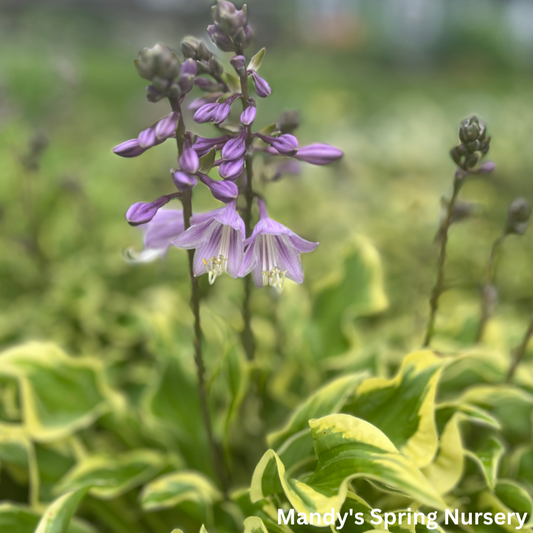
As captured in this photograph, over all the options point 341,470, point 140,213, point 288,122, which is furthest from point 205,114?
point 341,470

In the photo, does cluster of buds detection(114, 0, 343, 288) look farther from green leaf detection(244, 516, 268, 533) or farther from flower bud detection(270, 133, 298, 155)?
green leaf detection(244, 516, 268, 533)

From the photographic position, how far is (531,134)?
217 inches

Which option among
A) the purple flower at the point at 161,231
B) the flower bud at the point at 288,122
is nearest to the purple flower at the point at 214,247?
the purple flower at the point at 161,231

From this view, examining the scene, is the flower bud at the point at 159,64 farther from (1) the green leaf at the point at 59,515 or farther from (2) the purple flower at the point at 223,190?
(1) the green leaf at the point at 59,515

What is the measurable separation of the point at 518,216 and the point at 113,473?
72.7 inches

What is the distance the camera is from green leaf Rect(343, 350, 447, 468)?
63.3 inches

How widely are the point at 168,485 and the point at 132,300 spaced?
1748mm

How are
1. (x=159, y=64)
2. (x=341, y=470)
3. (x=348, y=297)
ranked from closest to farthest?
(x=159, y=64) < (x=341, y=470) < (x=348, y=297)

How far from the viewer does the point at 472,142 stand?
1481 mm

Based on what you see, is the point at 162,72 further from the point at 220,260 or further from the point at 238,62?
the point at 220,260

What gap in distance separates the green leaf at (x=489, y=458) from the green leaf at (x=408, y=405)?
21 cm

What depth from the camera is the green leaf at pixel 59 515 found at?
1568mm

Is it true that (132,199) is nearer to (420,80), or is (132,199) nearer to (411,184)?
(411,184)

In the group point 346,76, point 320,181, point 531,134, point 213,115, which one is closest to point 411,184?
point 320,181
